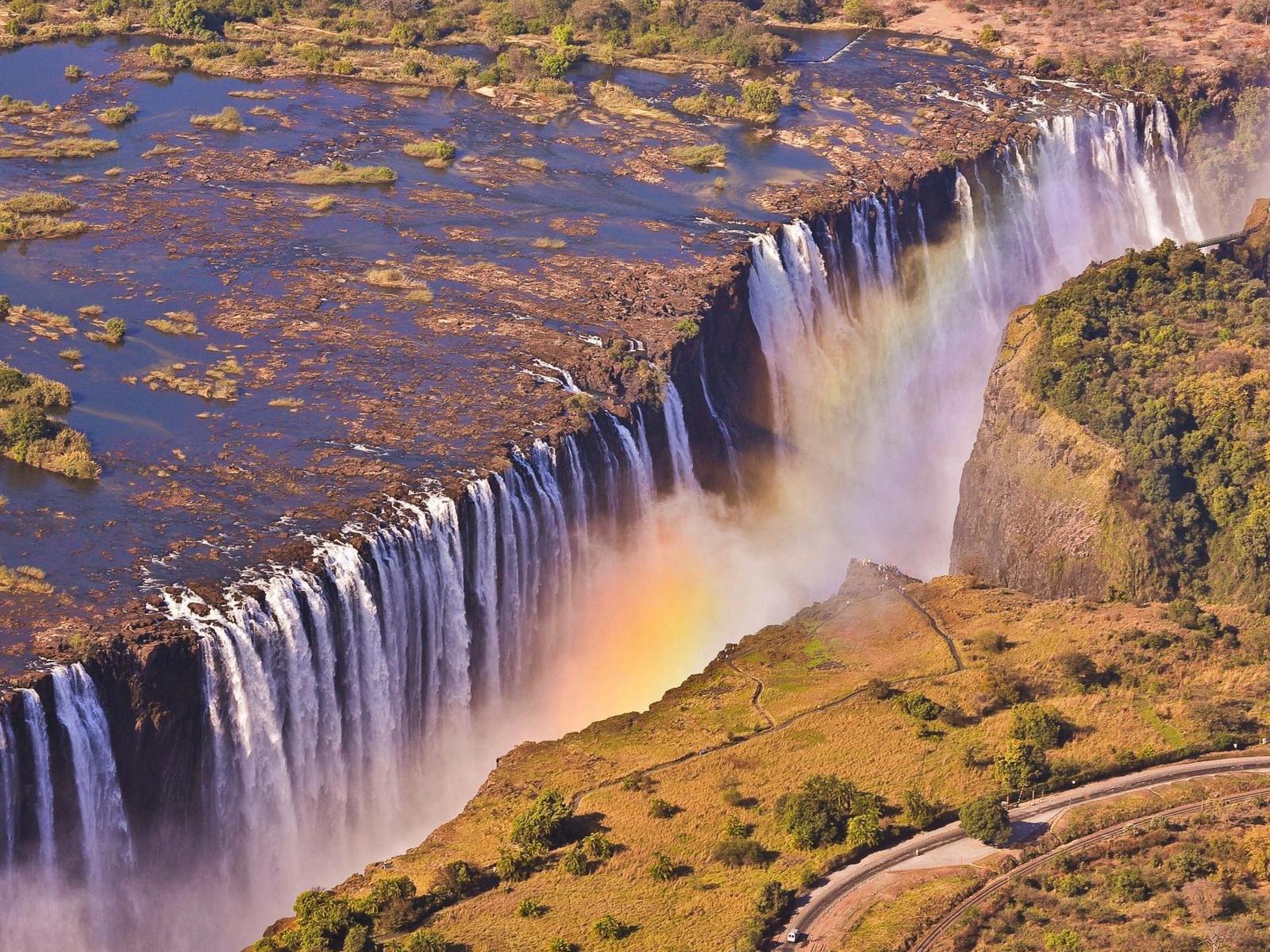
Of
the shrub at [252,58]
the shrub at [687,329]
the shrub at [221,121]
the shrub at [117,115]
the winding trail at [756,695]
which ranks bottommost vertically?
the winding trail at [756,695]

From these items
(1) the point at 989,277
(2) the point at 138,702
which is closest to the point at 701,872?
(2) the point at 138,702

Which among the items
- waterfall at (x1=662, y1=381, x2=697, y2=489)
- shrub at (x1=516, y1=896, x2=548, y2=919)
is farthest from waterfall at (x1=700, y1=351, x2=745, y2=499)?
shrub at (x1=516, y1=896, x2=548, y2=919)

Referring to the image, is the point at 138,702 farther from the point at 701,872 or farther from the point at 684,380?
the point at 684,380

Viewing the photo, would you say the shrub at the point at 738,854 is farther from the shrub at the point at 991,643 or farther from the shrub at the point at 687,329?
the shrub at the point at 687,329

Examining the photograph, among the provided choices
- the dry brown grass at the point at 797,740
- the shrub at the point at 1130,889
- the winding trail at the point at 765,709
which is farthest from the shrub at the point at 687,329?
the shrub at the point at 1130,889

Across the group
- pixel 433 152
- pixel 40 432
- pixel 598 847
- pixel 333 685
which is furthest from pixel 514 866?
pixel 433 152

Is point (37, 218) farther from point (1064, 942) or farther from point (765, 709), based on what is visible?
point (1064, 942)
